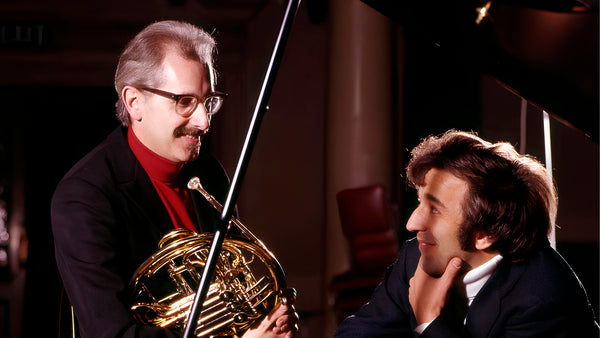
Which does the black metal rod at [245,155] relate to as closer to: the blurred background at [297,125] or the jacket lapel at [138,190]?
the jacket lapel at [138,190]

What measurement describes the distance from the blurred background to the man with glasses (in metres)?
3.03

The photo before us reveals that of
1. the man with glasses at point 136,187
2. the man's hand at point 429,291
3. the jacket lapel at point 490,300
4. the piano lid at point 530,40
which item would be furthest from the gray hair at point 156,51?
the jacket lapel at point 490,300

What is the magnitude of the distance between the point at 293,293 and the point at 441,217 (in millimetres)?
497

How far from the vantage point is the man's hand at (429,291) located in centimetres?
198

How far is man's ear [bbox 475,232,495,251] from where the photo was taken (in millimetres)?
1979

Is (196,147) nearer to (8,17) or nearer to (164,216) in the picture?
(164,216)

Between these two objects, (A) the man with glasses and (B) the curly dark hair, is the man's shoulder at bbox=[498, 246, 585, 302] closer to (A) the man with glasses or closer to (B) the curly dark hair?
(B) the curly dark hair

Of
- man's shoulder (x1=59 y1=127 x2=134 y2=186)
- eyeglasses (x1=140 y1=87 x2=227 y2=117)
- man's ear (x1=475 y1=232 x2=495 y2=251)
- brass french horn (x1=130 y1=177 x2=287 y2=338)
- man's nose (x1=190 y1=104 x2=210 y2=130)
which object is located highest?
eyeglasses (x1=140 y1=87 x2=227 y2=117)

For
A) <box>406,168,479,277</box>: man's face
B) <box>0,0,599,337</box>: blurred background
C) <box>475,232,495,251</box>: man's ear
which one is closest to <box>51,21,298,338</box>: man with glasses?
<box>406,168,479,277</box>: man's face

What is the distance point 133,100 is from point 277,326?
2.54ft

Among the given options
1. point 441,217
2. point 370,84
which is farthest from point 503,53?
point 370,84

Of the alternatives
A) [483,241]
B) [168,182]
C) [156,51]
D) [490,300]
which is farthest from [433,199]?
[156,51]

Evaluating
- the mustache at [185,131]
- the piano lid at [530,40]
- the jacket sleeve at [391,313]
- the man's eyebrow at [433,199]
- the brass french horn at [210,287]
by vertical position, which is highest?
the piano lid at [530,40]

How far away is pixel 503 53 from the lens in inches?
56.8
